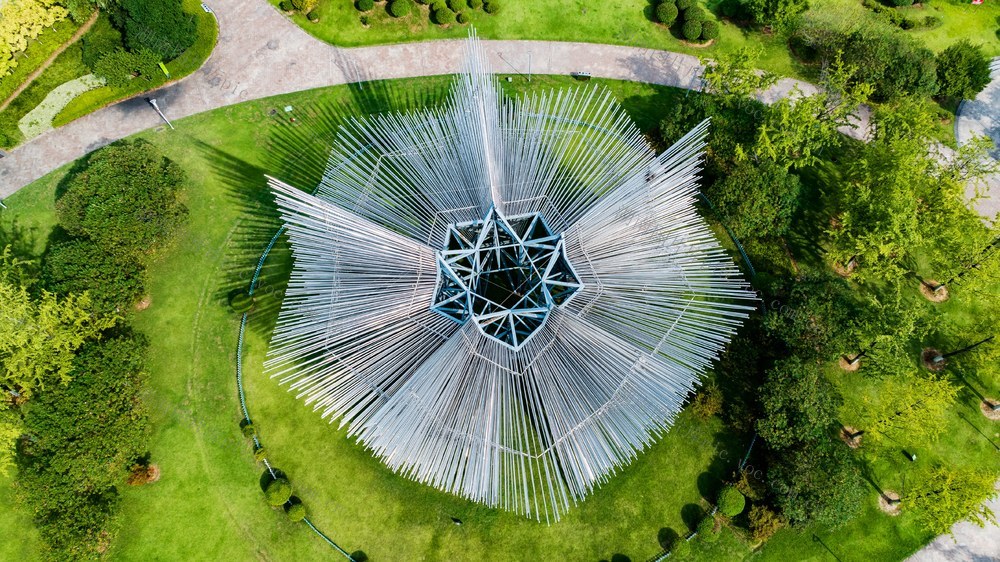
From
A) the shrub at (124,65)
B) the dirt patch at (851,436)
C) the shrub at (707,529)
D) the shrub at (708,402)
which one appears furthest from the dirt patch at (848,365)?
the shrub at (124,65)

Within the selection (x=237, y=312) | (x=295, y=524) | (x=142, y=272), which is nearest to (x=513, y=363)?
(x=295, y=524)

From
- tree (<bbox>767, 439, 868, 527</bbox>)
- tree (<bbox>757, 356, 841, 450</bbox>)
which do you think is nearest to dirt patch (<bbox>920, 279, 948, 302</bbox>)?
tree (<bbox>757, 356, 841, 450</bbox>)

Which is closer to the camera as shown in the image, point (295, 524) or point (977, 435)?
point (295, 524)

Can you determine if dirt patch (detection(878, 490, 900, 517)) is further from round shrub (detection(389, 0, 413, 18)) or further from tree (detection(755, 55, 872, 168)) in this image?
round shrub (detection(389, 0, 413, 18))

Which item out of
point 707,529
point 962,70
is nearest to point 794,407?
point 707,529

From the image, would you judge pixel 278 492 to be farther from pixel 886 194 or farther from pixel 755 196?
pixel 886 194

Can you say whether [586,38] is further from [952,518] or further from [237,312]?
[952,518]
